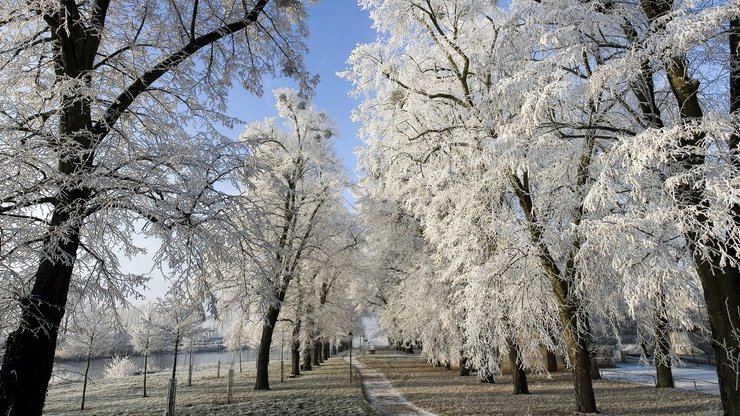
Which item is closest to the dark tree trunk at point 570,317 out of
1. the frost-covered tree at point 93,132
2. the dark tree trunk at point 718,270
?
the dark tree trunk at point 718,270

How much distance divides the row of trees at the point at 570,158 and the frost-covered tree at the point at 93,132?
4400 mm

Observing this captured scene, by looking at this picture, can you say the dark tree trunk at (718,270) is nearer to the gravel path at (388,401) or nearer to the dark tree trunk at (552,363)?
the gravel path at (388,401)

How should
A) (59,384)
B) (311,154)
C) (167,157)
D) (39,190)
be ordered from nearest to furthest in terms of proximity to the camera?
(39,190), (167,157), (311,154), (59,384)

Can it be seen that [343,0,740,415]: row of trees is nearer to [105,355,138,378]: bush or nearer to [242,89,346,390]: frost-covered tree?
[242,89,346,390]: frost-covered tree

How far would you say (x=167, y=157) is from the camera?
5.63m

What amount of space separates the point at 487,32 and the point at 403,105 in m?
3.01

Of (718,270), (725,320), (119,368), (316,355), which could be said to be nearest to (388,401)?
(725,320)

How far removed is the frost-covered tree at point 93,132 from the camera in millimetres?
5102

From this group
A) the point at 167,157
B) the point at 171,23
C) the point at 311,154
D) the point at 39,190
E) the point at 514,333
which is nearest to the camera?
the point at 39,190

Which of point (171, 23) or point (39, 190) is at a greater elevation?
point (171, 23)

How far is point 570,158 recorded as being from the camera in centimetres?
982

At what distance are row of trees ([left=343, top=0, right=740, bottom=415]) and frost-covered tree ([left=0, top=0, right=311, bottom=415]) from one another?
4.40m

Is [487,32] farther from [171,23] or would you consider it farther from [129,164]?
[129,164]

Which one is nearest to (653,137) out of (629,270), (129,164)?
(629,270)
